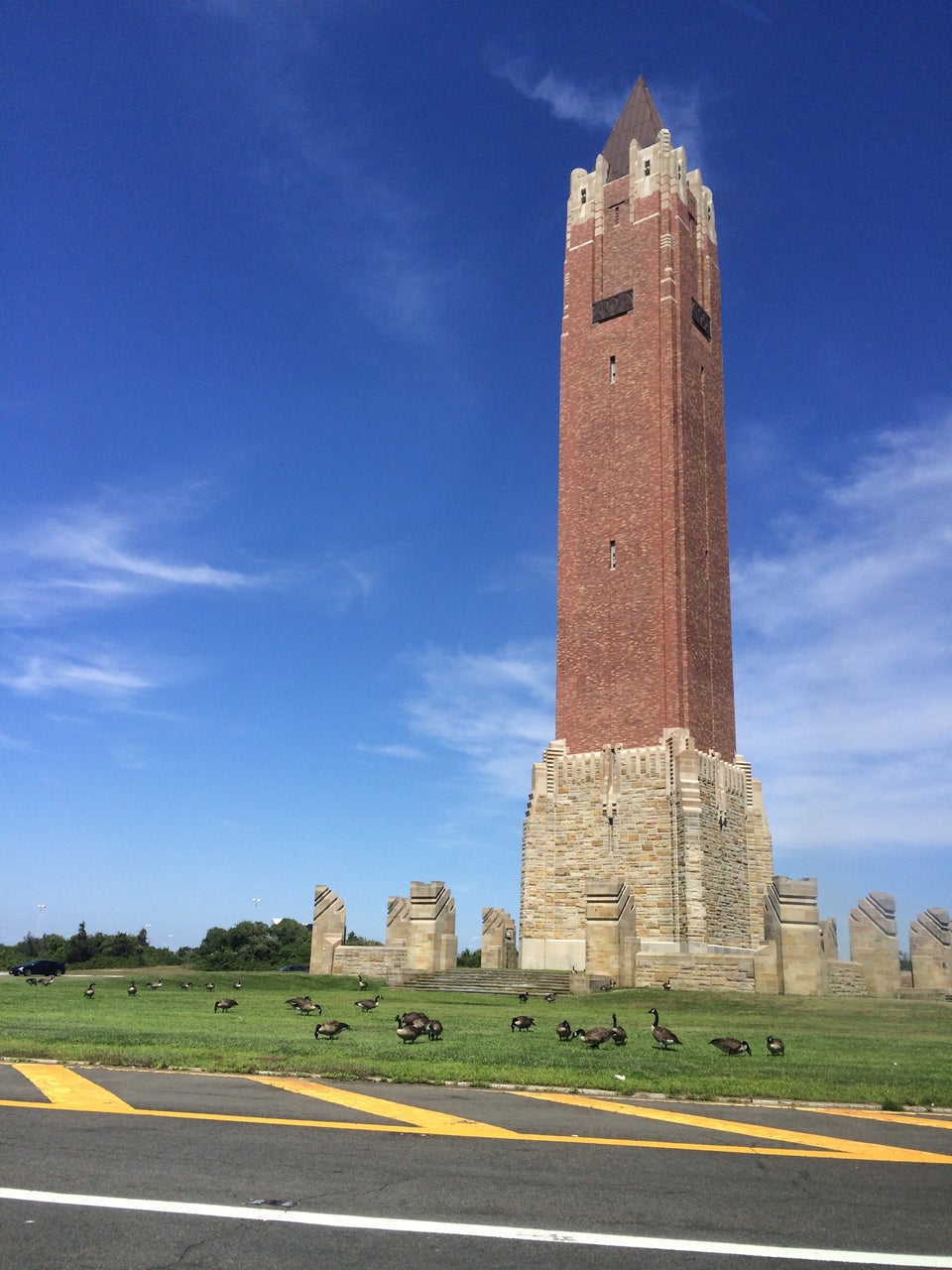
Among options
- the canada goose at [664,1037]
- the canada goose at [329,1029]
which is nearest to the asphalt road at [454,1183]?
the canada goose at [664,1037]

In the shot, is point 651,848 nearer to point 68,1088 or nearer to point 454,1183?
point 68,1088

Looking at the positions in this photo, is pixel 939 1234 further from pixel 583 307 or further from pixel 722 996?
pixel 583 307

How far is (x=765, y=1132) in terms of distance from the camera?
7.59 metres

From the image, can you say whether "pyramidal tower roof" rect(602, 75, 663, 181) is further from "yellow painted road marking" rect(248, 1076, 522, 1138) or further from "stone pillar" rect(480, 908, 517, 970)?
"yellow painted road marking" rect(248, 1076, 522, 1138)

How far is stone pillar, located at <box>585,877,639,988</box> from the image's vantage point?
2920 cm

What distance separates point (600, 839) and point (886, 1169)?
99.2 ft

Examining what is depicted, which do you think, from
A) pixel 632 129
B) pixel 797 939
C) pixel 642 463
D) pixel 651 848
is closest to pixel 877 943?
pixel 797 939

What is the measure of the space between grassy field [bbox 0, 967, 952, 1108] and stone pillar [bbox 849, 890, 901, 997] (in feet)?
24.5

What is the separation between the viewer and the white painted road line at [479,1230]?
4.57 meters

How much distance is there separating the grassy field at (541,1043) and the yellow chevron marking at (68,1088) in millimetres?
660

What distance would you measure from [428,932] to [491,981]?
2.91 metres

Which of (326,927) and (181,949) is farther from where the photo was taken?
(181,949)

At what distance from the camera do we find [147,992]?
27.0m

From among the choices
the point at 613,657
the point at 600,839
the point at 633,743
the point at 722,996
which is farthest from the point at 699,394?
the point at 722,996
